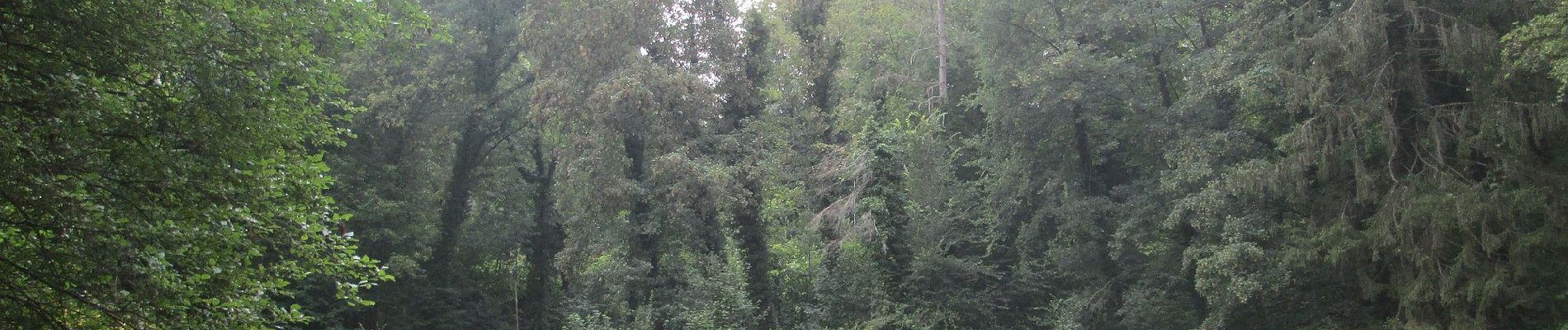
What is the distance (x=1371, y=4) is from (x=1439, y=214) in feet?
9.55

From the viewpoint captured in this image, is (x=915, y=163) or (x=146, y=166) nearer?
(x=146, y=166)

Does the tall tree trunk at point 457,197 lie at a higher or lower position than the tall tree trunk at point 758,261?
higher

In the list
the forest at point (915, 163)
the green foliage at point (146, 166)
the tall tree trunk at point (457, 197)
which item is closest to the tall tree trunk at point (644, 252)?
the forest at point (915, 163)

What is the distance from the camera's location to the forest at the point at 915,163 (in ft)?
50.5

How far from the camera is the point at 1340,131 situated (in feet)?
55.1

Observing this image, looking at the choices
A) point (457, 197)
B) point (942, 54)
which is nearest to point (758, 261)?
point (942, 54)

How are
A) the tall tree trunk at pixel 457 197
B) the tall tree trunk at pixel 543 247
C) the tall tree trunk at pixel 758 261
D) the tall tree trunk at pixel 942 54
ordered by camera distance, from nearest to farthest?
the tall tree trunk at pixel 758 261, the tall tree trunk at pixel 457 197, the tall tree trunk at pixel 942 54, the tall tree trunk at pixel 543 247

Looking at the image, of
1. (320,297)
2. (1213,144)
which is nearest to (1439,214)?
(1213,144)

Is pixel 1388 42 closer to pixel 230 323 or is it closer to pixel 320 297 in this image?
pixel 230 323

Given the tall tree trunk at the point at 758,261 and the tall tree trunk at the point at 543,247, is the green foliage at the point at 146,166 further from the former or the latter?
the tall tree trunk at the point at 543,247

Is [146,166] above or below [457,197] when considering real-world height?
below

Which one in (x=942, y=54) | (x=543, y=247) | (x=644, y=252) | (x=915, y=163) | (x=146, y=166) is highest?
(x=942, y=54)

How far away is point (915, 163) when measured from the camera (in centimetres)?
2347

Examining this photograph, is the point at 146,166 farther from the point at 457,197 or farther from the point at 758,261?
the point at 457,197
